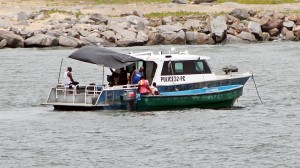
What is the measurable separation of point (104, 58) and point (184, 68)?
322 centimetres

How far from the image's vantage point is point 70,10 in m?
91.1

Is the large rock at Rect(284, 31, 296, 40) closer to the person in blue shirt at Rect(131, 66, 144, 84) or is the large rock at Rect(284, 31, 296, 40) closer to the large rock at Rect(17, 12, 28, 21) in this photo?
the large rock at Rect(17, 12, 28, 21)

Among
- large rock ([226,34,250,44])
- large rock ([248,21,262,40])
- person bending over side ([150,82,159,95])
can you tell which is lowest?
person bending over side ([150,82,159,95])

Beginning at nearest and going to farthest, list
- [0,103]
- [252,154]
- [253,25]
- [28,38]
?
[252,154]
[0,103]
[28,38]
[253,25]

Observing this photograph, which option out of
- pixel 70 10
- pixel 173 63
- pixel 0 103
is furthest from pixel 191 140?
pixel 70 10

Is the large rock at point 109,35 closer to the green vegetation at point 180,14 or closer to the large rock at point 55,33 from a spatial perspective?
the large rock at point 55,33

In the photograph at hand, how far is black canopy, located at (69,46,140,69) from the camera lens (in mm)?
38625

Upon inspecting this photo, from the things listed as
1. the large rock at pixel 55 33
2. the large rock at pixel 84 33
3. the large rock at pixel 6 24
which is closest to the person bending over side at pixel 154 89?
the large rock at pixel 55 33

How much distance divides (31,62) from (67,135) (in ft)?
87.9

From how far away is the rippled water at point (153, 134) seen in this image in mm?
30469

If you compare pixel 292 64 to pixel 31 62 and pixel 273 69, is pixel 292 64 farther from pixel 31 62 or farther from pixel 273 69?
pixel 31 62

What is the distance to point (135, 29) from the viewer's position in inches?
3044

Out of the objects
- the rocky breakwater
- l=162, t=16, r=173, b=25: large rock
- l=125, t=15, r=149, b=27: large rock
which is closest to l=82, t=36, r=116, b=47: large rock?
the rocky breakwater

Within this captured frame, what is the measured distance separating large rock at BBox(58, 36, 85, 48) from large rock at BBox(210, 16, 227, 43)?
1033 centimetres
